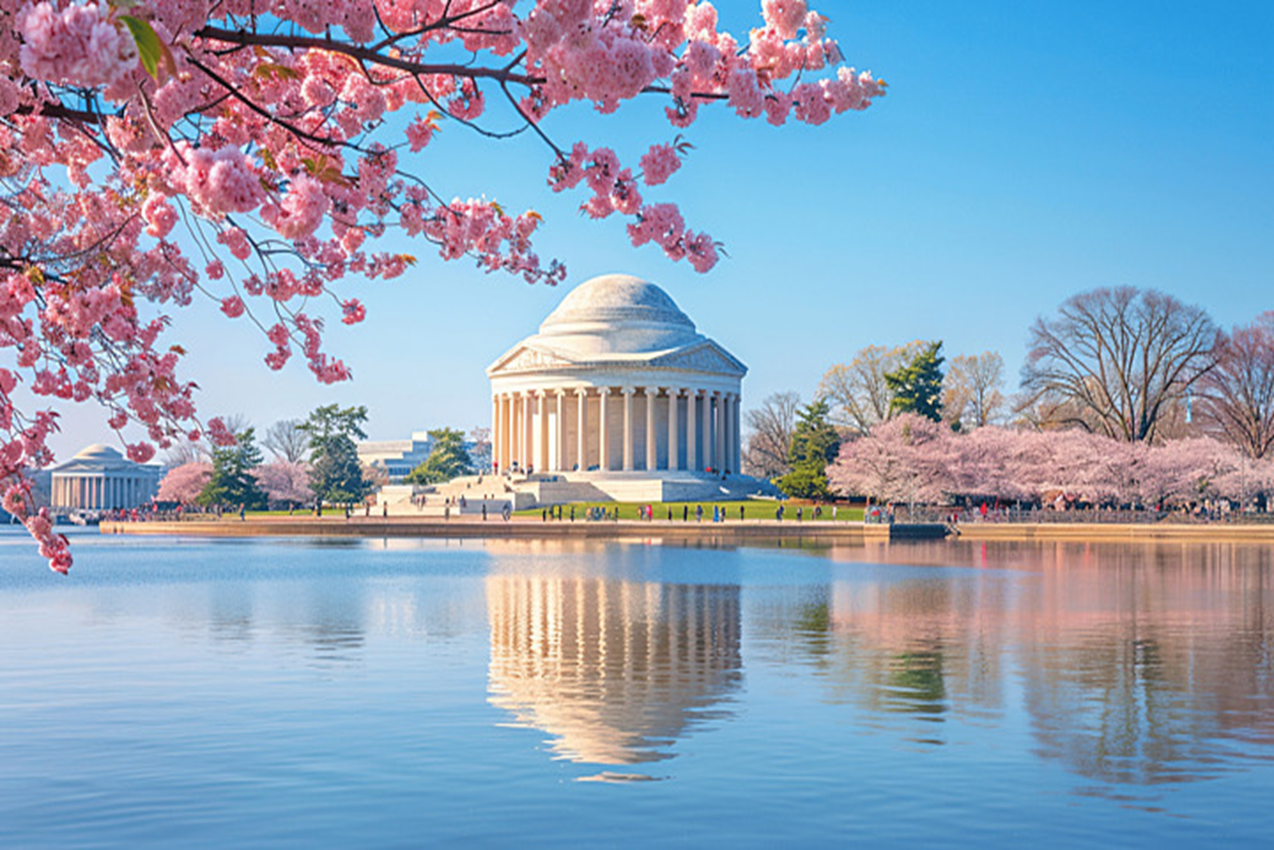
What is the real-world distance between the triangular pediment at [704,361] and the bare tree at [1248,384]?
46.8 metres

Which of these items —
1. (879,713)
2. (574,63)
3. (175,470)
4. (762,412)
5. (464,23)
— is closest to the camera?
(574,63)

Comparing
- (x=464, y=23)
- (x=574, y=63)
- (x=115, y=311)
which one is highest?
(x=464, y=23)

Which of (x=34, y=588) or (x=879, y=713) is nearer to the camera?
(x=879, y=713)

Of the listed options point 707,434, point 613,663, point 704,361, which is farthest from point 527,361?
point 613,663

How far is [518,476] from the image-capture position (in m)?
112

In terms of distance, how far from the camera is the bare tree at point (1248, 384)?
84812mm

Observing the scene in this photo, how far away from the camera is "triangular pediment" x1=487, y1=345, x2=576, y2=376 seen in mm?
121938

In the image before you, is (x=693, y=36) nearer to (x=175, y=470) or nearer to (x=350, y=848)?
(x=350, y=848)

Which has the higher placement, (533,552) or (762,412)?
(762,412)

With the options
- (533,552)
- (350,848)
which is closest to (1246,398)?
(533,552)

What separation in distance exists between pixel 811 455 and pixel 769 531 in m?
29.2

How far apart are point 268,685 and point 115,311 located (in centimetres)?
916

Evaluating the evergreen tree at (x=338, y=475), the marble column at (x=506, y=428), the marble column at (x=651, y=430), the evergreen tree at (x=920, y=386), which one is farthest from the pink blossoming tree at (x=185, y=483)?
the evergreen tree at (x=920, y=386)

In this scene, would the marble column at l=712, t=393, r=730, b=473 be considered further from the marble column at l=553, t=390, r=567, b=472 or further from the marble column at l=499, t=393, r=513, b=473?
the marble column at l=499, t=393, r=513, b=473
